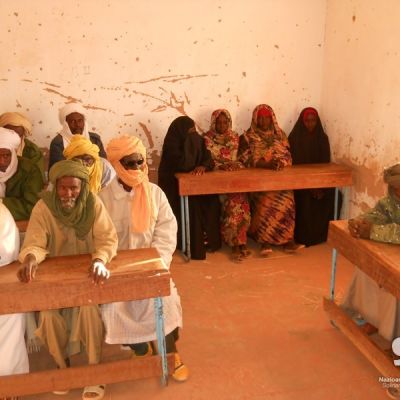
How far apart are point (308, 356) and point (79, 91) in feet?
12.0

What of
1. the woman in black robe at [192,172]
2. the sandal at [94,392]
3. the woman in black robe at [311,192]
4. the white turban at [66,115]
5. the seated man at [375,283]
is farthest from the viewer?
the woman in black robe at [311,192]

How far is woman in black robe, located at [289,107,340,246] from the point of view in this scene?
17.5 feet

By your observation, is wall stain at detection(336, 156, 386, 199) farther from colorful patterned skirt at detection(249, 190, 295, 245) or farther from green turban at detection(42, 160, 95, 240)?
green turban at detection(42, 160, 95, 240)

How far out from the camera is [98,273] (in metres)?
2.43

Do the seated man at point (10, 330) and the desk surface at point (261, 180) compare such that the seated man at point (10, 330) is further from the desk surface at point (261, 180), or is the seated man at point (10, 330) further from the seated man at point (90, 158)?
the desk surface at point (261, 180)

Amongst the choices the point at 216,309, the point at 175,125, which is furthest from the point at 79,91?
the point at 216,309

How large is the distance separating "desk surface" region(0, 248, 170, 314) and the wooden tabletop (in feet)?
4.07

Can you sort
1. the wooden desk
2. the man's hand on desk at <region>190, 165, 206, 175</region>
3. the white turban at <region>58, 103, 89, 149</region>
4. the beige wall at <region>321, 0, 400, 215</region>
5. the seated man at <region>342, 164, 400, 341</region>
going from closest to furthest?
1. the seated man at <region>342, 164, 400, 341</region>
2. the wooden desk
3. the beige wall at <region>321, 0, 400, 215</region>
4. the white turban at <region>58, 103, 89, 149</region>
5. the man's hand on desk at <region>190, 165, 206, 175</region>

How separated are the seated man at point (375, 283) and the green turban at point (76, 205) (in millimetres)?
1707

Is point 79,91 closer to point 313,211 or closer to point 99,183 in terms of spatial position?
point 99,183

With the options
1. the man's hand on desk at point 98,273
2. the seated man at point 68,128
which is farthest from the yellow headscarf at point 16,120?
the man's hand on desk at point 98,273

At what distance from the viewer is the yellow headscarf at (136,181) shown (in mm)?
2961

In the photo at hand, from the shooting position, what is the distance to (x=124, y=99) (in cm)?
527

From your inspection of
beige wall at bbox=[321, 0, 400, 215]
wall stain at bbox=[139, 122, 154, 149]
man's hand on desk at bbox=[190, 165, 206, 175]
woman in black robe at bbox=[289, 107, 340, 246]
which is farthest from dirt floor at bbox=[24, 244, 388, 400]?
wall stain at bbox=[139, 122, 154, 149]
